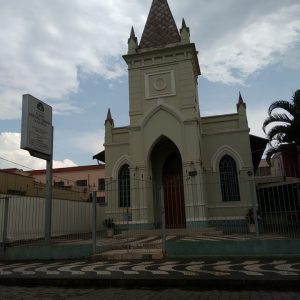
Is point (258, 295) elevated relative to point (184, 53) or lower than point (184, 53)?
lower

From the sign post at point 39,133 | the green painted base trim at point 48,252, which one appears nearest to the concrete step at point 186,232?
the green painted base trim at point 48,252

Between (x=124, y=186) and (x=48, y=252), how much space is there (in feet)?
30.4

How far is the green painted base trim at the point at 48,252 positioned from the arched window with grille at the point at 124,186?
7.78 meters

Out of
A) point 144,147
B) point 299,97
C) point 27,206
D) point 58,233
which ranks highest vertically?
point 299,97

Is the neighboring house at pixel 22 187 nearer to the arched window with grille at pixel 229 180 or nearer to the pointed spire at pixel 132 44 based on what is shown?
the arched window with grille at pixel 229 180

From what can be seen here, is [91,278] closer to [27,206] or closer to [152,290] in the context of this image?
[152,290]

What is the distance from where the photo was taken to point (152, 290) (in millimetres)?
6805

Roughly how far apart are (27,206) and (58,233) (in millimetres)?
1762

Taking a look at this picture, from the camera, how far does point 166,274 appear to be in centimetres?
757

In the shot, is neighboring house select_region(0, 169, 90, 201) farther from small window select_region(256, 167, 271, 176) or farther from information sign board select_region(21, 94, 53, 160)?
small window select_region(256, 167, 271, 176)

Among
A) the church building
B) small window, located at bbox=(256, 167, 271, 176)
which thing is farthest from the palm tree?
small window, located at bbox=(256, 167, 271, 176)

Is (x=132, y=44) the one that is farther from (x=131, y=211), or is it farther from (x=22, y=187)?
(x=22, y=187)

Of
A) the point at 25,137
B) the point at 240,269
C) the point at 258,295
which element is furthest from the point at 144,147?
the point at 258,295

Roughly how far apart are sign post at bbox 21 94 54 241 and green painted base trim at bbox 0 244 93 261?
516 mm
